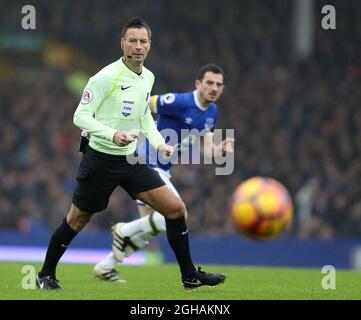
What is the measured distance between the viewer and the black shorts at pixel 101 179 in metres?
8.10

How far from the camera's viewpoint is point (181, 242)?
8281 millimetres

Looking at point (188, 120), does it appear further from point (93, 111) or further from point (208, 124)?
point (93, 111)

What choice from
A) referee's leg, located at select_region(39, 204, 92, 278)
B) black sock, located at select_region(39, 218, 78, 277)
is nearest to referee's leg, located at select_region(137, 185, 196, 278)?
referee's leg, located at select_region(39, 204, 92, 278)

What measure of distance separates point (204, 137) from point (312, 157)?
33.7 ft

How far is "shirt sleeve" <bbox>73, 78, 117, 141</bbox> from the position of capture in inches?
304

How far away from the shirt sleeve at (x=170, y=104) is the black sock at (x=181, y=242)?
6.90 ft

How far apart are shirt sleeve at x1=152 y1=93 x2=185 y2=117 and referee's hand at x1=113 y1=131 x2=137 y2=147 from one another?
8.10 ft

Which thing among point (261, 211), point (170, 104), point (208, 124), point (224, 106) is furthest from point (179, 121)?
point (224, 106)

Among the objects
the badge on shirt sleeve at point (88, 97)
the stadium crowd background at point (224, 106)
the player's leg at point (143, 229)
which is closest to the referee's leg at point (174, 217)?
the badge on shirt sleeve at point (88, 97)

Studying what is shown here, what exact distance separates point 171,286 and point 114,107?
2.05m

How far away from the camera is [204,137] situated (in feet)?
33.4

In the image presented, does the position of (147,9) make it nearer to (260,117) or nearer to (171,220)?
(260,117)

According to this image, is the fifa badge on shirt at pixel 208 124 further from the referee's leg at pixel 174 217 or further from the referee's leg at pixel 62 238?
the referee's leg at pixel 62 238

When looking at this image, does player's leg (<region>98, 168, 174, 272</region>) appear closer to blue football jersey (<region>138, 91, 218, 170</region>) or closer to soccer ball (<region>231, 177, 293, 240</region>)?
blue football jersey (<region>138, 91, 218, 170</region>)
